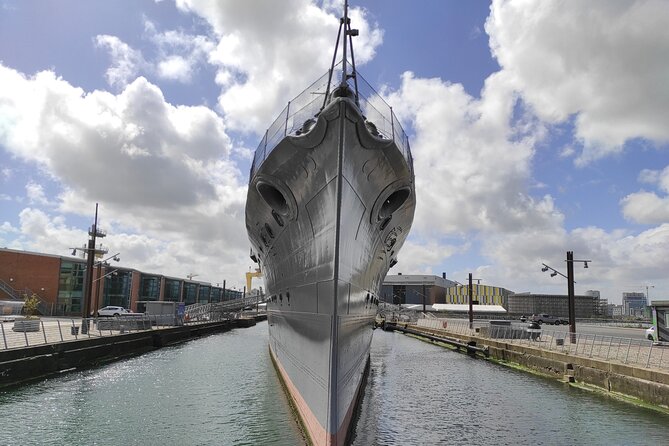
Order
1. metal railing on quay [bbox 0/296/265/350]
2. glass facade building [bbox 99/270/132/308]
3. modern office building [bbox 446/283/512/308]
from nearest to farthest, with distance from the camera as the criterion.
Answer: metal railing on quay [bbox 0/296/265/350]
glass facade building [bbox 99/270/132/308]
modern office building [bbox 446/283/512/308]

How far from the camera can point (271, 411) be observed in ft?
38.7

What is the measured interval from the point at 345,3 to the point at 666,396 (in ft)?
41.6

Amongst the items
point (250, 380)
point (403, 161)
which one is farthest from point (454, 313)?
point (403, 161)

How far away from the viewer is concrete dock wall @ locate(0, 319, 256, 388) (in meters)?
14.2

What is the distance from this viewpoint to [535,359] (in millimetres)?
19531

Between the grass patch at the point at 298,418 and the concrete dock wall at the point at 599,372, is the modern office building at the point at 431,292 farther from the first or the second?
the grass patch at the point at 298,418

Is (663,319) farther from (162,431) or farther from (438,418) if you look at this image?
(162,431)

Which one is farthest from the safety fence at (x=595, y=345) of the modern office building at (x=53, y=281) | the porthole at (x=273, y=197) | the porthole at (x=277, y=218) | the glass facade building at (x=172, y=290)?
the glass facade building at (x=172, y=290)

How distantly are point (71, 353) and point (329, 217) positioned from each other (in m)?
14.4

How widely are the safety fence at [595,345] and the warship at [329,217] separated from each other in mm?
9053

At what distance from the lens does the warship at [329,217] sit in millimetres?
8219

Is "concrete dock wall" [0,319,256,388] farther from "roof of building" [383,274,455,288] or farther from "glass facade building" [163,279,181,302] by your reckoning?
"roof of building" [383,274,455,288]

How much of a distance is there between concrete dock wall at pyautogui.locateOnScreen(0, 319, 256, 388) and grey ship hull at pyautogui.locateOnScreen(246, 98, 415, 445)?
29.9ft

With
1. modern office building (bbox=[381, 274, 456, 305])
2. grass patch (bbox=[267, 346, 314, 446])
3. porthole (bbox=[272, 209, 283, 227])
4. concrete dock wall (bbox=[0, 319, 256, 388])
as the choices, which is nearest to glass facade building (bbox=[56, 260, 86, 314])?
concrete dock wall (bbox=[0, 319, 256, 388])
